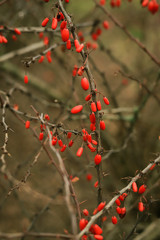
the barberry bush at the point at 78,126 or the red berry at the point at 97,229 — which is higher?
the barberry bush at the point at 78,126

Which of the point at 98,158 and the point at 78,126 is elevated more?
the point at 78,126

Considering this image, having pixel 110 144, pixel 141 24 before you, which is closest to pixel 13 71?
Result: pixel 110 144

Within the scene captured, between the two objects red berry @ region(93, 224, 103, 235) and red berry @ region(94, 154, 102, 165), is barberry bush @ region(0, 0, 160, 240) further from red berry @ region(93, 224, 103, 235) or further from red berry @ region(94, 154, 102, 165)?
red berry @ region(93, 224, 103, 235)

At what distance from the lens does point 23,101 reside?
7.15m

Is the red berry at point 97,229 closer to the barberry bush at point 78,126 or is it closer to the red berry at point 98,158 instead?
the barberry bush at point 78,126

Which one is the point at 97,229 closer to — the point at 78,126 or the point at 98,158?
the point at 98,158

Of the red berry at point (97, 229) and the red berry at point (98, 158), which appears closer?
the red berry at point (97, 229)

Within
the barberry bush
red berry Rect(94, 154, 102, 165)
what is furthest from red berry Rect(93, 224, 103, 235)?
red berry Rect(94, 154, 102, 165)

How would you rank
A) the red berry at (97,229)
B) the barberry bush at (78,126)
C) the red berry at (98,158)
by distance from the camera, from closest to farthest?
the red berry at (97,229)
the red berry at (98,158)
the barberry bush at (78,126)

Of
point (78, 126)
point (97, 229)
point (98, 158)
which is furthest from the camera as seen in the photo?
point (78, 126)

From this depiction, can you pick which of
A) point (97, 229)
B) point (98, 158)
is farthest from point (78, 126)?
point (97, 229)

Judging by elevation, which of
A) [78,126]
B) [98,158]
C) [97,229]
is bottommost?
[97,229]

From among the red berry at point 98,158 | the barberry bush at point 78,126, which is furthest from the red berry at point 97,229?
the red berry at point 98,158

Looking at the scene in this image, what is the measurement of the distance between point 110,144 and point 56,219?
151 centimetres
